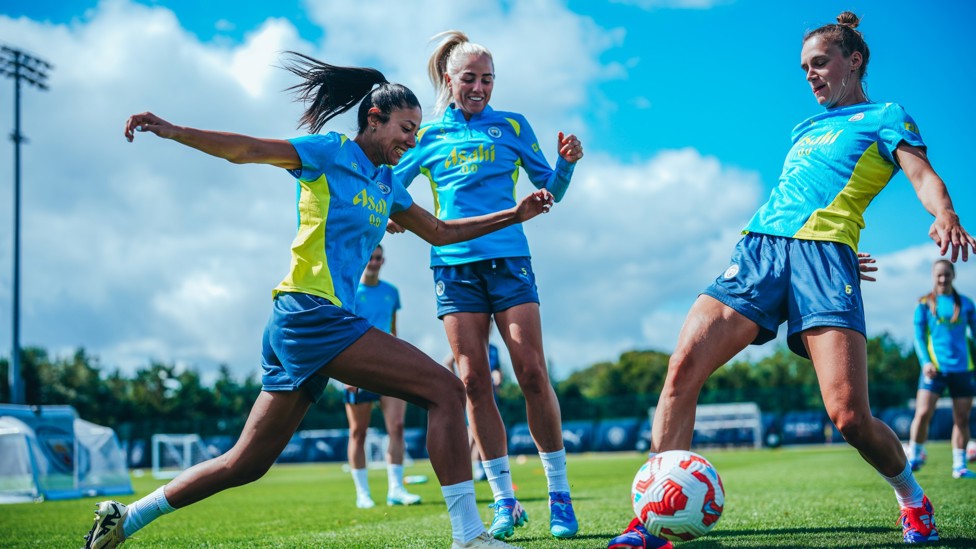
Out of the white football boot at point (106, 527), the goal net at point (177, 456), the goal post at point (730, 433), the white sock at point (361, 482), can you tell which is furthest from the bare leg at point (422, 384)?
the goal post at point (730, 433)

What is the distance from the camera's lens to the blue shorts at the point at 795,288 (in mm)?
4156

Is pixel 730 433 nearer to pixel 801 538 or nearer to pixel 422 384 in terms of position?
pixel 801 538

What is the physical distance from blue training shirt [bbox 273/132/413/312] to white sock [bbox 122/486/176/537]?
4.34ft

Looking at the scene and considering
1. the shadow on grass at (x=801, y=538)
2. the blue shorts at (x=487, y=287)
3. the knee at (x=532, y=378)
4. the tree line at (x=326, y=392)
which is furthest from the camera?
the tree line at (x=326, y=392)

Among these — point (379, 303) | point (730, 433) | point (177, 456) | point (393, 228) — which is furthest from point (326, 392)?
point (393, 228)

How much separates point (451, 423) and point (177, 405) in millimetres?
60383

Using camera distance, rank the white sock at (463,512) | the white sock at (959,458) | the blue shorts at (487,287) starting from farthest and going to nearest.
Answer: the white sock at (959,458) → the blue shorts at (487,287) → the white sock at (463,512)

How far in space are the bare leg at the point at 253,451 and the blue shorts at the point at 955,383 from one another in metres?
9.42

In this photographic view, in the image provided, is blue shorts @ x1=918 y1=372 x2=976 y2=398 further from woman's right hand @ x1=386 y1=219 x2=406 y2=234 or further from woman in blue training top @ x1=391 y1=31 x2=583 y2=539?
woman's right hand @ x1=386 y1=219 x2=406 y2=234

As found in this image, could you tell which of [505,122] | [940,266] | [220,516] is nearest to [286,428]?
[505,122]

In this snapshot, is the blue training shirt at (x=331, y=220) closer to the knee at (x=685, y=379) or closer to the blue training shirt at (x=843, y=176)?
the knee at (x=685, y=379)

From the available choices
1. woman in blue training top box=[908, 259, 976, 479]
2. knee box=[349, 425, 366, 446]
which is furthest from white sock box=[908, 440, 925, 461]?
knee box=[349, 425, 366, 446]

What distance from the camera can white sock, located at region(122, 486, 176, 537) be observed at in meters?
4.36

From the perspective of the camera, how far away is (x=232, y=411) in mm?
59344
